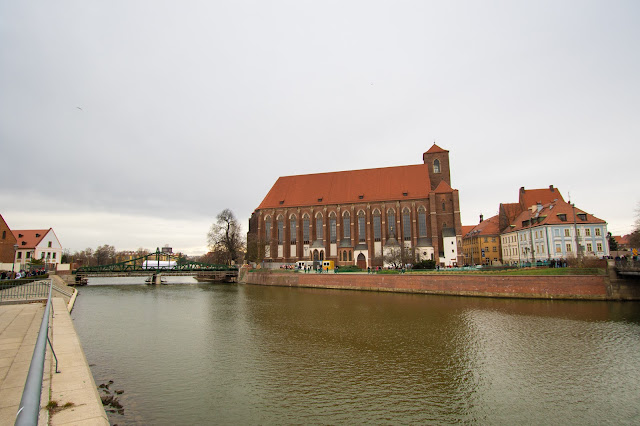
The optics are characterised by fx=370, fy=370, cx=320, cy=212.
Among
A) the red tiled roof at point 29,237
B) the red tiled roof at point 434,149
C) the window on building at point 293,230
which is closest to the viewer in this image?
the red tiled roof at point 434,149

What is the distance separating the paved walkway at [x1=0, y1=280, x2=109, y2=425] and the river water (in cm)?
165

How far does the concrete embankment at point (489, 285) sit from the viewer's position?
2969cm

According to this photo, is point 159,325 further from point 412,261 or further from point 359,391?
point 412,261

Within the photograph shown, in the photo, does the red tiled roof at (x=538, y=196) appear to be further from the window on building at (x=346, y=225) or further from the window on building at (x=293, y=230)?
the window on building at (x=293, y=230)

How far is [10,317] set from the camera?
15523 millimetres

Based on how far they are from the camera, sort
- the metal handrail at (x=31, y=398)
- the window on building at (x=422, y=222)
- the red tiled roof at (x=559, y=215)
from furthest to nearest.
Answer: the window on building at (x=422, y=222) → the red tiled roof at (x=559, y=215) → the metal handrail at (x=31, y=398)

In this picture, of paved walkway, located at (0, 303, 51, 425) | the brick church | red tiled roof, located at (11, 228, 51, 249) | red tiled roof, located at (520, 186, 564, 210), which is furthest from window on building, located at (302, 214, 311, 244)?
red tiled roof, located at (11, 228, 51, 249)

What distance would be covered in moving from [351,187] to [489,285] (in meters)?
34.5

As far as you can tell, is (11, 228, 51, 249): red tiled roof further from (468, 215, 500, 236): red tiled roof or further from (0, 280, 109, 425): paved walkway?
(468, 215, 500, 236): red tiled roof

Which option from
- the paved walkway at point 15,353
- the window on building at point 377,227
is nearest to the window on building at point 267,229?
the window on building at point 377,227

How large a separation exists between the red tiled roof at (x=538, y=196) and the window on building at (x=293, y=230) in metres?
36.8

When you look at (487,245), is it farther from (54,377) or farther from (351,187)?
(54,377)

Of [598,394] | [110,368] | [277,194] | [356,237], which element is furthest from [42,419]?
[277,194]

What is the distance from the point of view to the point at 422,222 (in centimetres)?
5800
